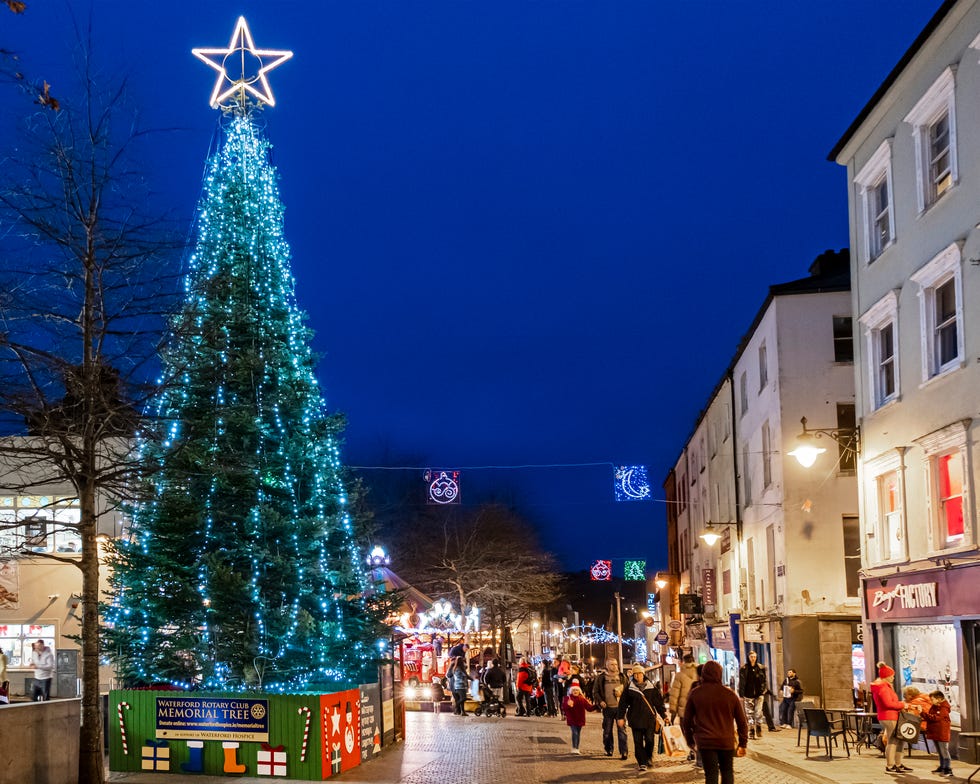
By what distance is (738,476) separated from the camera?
125 ft

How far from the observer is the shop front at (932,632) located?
18.6 metres

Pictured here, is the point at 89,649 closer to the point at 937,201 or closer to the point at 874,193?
the point at 937,201

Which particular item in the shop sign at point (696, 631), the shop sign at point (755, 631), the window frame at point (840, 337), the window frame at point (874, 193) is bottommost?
the shop sign at point (696, 631)

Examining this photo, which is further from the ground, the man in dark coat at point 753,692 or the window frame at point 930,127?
the window frame at point 930,127

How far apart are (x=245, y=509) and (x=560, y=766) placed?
6.71 metres

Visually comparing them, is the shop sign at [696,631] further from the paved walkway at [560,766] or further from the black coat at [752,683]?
the paved walkway at [560,766]

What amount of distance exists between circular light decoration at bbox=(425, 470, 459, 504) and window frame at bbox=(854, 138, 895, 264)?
14.4 metres

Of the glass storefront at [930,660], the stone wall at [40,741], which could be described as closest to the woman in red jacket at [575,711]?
the glass storefront at [930,660]

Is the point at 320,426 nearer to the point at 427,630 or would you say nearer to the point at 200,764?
the point at 200,764

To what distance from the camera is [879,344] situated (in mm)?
23656

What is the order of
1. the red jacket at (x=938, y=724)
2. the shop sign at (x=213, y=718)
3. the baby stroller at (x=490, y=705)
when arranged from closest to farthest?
the shop sign at (x=213, y=718), the red jacket at (x=938, y=724), the baby stroller at (x=490, y=705)

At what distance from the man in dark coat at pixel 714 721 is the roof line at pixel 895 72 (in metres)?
12.6

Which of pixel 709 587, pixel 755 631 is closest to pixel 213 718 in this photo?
pixel 755 631

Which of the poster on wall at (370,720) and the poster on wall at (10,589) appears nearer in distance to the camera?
the poster on wall at (370,720)
